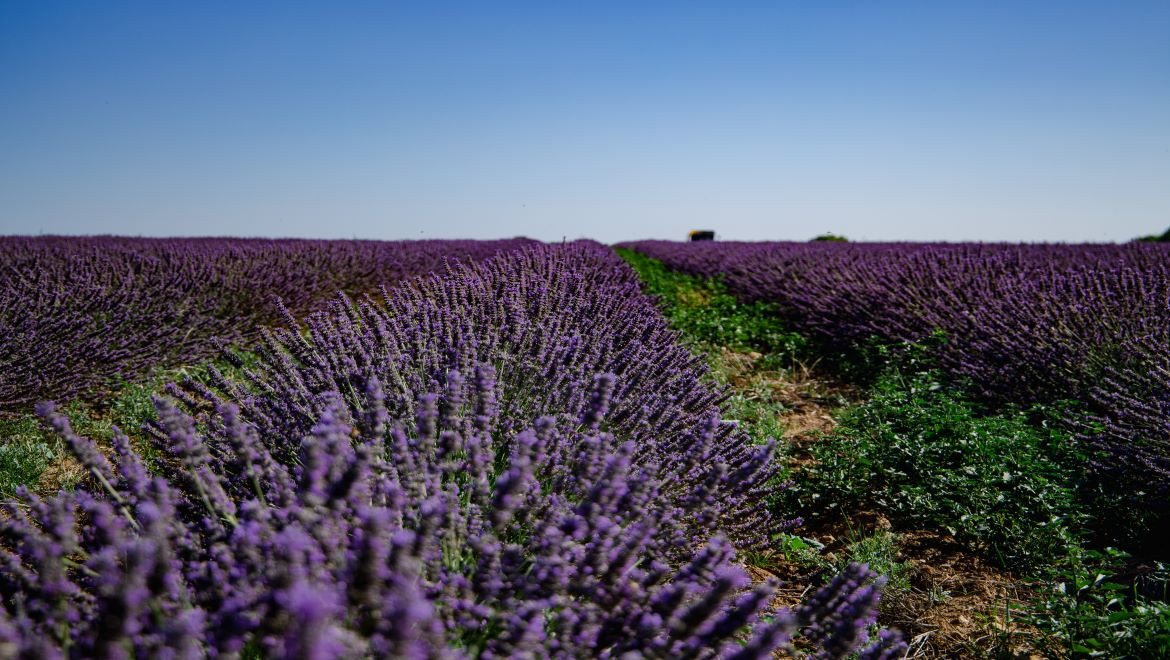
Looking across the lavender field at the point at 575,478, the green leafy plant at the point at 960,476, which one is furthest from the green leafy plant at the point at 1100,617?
the green leafy plant at the point at 960,476

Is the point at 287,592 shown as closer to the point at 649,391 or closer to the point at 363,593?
the point at 363,593

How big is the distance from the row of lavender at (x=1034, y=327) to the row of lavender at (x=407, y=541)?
213 cm

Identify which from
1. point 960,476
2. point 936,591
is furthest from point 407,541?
point 960,476

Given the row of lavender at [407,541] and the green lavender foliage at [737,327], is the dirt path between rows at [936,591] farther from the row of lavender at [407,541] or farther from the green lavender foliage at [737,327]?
the green lavender foliage at [737,327]

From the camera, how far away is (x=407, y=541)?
80 cm

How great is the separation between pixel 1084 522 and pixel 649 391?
1843 mm

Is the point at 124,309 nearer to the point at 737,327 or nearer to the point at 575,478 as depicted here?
the point at 575,478

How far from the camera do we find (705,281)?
13.3 m

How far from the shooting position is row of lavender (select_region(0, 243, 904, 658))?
809 millimetres

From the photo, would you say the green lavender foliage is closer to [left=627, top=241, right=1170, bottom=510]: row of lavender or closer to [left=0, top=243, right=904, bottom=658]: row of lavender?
[left=627, top=241, right=1170, bottom=510]: row of lavender

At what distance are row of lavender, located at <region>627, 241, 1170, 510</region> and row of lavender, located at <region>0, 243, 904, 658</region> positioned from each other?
6.99 feet

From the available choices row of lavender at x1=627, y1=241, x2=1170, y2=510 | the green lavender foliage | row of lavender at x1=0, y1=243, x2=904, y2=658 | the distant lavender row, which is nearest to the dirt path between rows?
row of lavender at x1=0, y1=243, x2=904, y2=658

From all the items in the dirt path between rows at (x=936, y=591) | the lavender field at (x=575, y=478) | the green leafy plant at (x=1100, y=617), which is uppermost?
the lavender field at (x=575, y=478)

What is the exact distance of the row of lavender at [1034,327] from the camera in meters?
3.16
